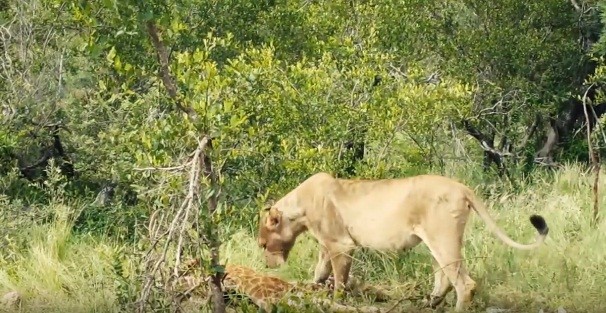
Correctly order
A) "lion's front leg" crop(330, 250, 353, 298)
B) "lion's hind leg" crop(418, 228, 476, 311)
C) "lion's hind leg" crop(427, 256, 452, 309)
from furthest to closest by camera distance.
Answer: "lion's front leg" crop(330, 250, 353, 298)
"lion's hind leg" crop(427, 256, 452, 309)
"lion's hind leg" crop(418, 228, 476, 311)

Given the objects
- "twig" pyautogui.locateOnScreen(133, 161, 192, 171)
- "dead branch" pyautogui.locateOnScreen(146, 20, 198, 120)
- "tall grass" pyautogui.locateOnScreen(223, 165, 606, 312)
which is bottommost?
"tall grass" pyautogui.locateOnScreen(223, 165, 606, 312)

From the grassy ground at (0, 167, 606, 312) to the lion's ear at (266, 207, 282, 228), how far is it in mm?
439

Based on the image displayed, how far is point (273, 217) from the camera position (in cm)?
699

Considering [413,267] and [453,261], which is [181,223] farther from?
[413,267]

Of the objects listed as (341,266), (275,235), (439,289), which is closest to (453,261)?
(439,289)

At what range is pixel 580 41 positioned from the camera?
13242mm

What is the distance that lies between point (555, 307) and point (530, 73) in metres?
6.39

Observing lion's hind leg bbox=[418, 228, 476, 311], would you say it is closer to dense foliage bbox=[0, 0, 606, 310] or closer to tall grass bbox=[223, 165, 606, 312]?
tall grass bbox=[223, 165, 606, 312]

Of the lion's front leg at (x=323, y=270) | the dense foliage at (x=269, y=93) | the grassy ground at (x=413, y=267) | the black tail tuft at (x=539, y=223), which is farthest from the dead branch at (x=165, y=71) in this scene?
the black tail tuft at (x=539, y=223)

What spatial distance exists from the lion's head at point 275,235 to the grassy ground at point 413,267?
33cm

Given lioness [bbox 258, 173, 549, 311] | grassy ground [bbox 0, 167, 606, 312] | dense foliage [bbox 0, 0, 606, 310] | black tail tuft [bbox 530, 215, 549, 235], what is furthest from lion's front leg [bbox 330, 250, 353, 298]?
black tail tuft [bbox 530, 215, 549, 235]

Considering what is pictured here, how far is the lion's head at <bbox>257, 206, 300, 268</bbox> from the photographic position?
276 inches

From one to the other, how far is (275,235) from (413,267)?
1154 millimetres

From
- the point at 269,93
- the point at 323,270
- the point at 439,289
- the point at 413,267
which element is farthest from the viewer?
the point at 269,93
